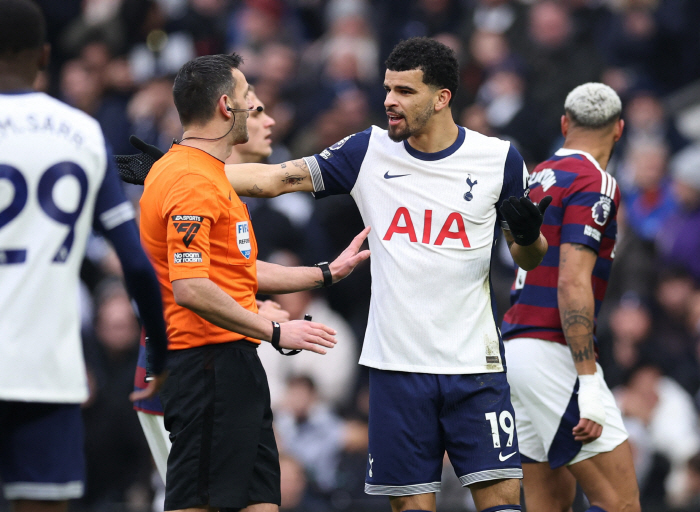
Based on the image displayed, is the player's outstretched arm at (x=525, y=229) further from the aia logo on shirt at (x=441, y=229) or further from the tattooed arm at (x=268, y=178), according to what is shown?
the tattooed arm at (x=268, y=178)

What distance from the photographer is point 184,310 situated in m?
4.46

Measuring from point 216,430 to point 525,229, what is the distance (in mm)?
1764

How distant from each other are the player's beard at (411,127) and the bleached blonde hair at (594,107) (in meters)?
1.16

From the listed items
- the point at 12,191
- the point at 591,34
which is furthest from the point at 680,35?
the point at 12,191

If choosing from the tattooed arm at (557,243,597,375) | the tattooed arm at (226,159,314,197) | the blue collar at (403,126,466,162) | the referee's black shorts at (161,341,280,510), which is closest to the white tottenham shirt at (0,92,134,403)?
the referee's black shorts at (161,341,280,510)

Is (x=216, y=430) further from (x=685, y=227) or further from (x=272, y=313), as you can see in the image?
(x=685, y=227)

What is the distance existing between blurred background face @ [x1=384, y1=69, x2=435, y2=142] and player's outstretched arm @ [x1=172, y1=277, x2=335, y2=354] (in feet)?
3.85

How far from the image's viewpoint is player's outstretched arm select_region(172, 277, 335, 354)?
4.18m

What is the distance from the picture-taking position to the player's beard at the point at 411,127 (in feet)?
16.3

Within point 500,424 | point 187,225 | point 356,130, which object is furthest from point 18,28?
point 356,130

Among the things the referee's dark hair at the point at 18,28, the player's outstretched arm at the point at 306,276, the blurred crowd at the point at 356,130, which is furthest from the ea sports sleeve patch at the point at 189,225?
the blurred crowd at the point at 356,130

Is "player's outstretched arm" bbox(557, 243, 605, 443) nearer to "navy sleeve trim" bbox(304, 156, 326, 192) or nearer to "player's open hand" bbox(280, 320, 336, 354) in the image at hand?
"navy sleeve trim" bbox(304, 156, 326, 192)

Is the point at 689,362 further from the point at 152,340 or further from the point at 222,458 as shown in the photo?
the point at 152,340

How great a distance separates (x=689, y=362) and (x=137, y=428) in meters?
5.06
